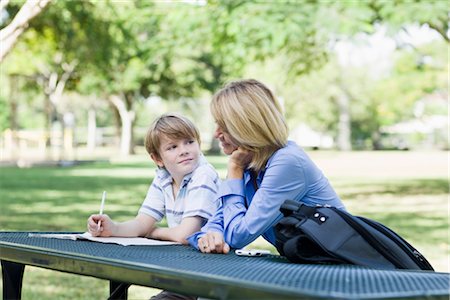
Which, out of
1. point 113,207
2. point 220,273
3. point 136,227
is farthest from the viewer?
point 113,207

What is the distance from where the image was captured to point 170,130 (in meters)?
3.32

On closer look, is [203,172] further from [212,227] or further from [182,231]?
[212,227]

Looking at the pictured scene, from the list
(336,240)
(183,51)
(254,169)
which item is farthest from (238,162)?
(183,51)

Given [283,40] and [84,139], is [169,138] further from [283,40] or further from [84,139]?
[84,139]

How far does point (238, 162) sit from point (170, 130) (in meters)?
0.44

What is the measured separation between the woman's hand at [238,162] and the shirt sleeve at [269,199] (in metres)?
0.12

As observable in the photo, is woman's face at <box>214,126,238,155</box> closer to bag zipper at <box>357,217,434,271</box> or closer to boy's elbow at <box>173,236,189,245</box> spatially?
boy's elbow at <box>173,236,189,245</box>

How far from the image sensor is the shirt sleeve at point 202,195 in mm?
3273

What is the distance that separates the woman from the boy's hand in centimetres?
37

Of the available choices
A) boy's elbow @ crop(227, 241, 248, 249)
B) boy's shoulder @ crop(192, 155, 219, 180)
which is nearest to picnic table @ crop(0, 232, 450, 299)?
boy's elbow @ crop(227, 241, 248, 249)

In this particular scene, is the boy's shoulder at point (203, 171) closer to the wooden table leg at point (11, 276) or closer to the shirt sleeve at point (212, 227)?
the shirt sleeve at point (212, 227)

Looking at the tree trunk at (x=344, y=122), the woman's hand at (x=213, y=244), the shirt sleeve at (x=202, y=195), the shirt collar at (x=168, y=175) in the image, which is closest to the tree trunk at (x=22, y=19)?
the shirt collar at (x=168, y=175)

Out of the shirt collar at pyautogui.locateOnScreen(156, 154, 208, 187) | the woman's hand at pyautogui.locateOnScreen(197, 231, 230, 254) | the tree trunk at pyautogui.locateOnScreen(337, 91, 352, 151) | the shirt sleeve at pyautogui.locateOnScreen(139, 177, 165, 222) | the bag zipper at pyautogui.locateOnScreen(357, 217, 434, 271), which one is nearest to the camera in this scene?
the bag zipper at pyautogui.locateOnScreen(357, 217, 434, 271)

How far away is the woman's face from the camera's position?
2.94 meters
